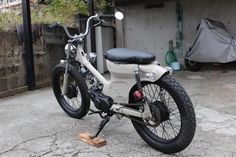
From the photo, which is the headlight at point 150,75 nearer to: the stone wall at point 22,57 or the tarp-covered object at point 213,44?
the stone wall at point 22,57

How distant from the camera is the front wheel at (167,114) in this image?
2.74 metres

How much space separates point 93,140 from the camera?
3.22 meters

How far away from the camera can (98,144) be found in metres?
3.15

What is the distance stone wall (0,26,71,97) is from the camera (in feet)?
18.7

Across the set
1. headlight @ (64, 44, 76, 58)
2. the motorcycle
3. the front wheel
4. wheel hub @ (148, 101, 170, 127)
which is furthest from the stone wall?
wheel hub @ (148, 101, 170, 127)

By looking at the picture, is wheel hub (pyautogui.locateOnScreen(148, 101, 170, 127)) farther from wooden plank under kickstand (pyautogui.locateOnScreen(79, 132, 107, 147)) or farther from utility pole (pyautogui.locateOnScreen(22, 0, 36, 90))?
utility pole (pyautogui.locateOnScreen(22, 0, 36, 90))

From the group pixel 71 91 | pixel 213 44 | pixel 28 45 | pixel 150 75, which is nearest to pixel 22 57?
pixel 28 45

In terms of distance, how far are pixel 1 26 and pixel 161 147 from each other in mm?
4133

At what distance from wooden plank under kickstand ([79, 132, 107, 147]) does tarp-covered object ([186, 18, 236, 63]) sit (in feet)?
15.3

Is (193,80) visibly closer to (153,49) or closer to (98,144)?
(153,49)

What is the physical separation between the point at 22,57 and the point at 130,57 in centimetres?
361

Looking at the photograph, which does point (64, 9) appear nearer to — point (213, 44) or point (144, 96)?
point (213, 44)

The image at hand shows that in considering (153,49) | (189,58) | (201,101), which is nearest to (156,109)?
(201,101)

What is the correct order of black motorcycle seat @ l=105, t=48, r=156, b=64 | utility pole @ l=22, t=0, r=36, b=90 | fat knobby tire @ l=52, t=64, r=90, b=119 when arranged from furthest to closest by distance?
utility pole @ l=22, t=0, r=36, b=90 → fat knobby tire @ l=52, t=64, r=90, b=119 → black motorcycle seat @ l=105, t=48, r=156, b=64
